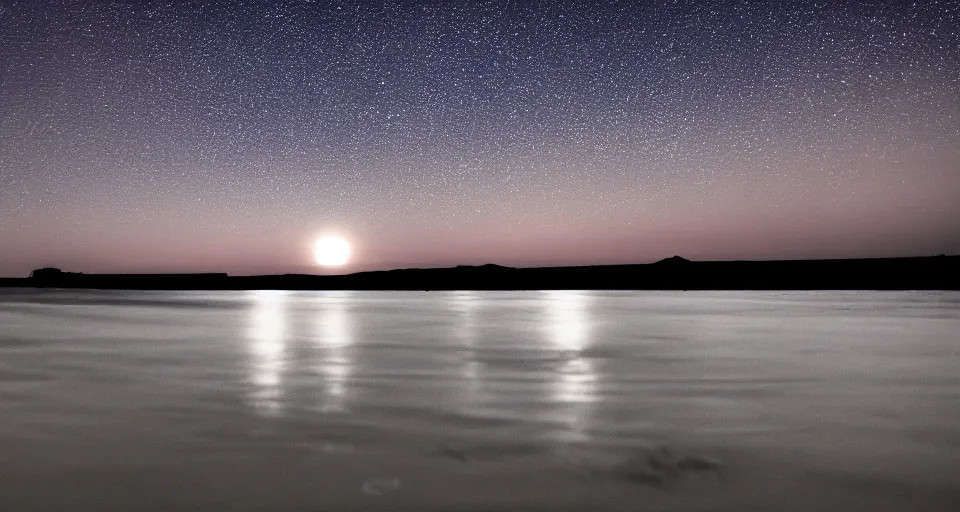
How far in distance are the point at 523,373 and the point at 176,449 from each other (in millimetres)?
4568

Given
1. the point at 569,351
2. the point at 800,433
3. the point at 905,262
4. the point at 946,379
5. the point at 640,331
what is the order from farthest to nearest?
the point at 905,262 → the point at 640,331 → the point at 569,351 → the point at 946,379 → the point at 800,433

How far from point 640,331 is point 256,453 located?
12.1m

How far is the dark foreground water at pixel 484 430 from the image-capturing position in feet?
11.7

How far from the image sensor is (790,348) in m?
11.2

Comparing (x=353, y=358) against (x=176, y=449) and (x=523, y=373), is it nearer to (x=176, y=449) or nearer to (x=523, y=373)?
(x=523, y=373)

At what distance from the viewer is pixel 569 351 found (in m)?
11.2

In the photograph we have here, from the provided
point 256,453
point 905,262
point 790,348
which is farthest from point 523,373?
point 905,262

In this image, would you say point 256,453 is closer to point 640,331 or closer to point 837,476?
point 837,476

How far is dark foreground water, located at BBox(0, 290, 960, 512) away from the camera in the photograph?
11.7 feet

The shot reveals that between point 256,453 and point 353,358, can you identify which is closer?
point 256,453

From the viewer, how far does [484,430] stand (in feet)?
16.8

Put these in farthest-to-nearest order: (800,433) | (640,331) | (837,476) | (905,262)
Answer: (905,262) → (640,331) → (800,433) → (837,476)

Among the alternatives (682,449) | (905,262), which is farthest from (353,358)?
(905,262)

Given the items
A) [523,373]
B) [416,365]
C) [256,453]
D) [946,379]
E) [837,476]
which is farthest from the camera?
[416,365]
